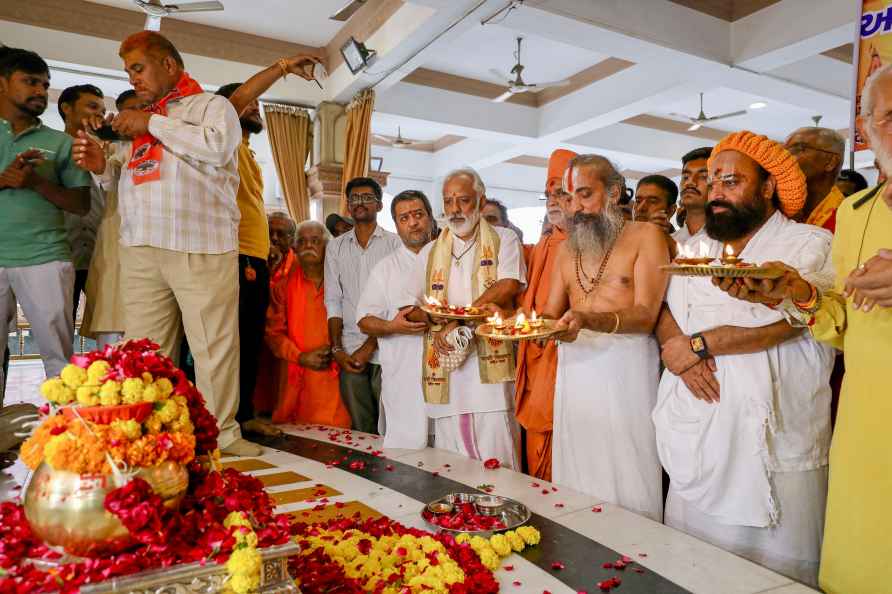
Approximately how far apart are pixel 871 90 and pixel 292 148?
7.82m

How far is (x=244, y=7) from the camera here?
7523mm

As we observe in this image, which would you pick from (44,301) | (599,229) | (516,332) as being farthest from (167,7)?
(516,332)

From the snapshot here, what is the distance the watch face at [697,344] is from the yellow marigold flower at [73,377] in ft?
6.21

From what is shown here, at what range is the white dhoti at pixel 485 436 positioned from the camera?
3.36 meters

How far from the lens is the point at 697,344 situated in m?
2.33

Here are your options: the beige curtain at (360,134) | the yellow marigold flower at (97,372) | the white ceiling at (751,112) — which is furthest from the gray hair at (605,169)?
the white ceiling at (751,112)

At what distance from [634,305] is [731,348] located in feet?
1.62

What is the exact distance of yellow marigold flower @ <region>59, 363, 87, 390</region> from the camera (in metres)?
1.37

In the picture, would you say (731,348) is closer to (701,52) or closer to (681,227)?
(681,227)

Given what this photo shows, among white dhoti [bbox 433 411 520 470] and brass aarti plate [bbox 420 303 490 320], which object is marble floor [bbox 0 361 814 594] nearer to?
white dhoti [bbox 433 411 520 470]

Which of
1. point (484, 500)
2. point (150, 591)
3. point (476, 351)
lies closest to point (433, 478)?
point (484, 500)

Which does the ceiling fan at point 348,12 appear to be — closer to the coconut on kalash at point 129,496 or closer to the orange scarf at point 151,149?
the orange scarf at point 151,149

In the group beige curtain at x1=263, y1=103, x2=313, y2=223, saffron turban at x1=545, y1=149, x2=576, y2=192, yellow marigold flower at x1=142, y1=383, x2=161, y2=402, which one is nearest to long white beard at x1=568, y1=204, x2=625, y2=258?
saffron turban at x1=545, y1=149, x2=576, y2=192

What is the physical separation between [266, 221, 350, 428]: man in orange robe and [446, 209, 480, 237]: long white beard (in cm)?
133
